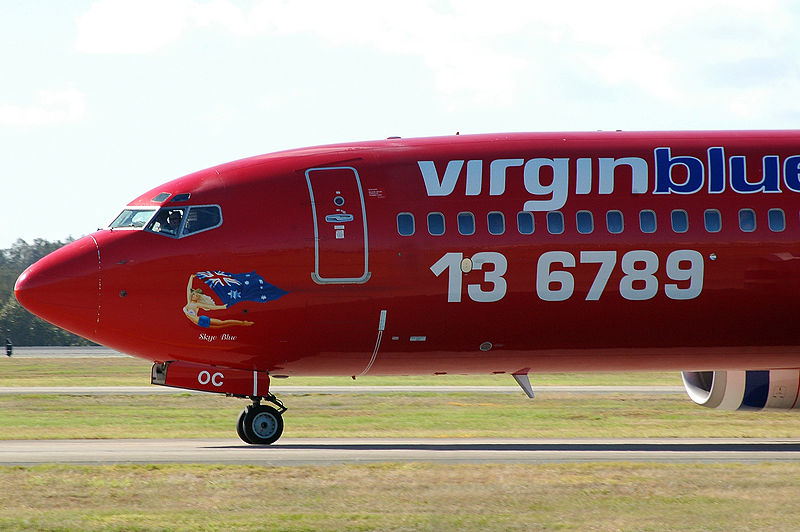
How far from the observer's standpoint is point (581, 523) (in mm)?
14289

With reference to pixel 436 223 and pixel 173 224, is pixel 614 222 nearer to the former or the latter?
pixel 436 223

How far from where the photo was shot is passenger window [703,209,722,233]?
23.2 m

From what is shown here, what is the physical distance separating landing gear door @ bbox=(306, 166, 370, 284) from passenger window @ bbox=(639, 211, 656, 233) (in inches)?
216

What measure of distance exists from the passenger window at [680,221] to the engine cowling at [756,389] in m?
4.44

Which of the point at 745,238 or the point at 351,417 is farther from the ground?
the point at 745,238

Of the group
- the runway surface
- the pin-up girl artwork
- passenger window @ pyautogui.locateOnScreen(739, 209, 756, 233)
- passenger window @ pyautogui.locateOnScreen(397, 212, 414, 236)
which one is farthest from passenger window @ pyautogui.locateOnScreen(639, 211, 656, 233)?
the pin-up girl artwork

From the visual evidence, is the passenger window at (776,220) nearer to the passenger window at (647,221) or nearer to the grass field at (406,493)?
the passenger window at (647,221)

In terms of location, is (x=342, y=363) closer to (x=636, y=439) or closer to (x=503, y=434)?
(x=503, y=434)

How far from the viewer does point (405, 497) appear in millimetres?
16172

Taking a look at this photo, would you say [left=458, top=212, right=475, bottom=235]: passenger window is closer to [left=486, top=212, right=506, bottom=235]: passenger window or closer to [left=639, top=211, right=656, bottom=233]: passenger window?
[left=486, top=212, right=506, bottom=235]: passenger window

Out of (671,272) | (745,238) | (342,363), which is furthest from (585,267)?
(342,363)

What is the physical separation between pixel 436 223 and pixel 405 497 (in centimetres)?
764

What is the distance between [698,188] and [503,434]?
725cm

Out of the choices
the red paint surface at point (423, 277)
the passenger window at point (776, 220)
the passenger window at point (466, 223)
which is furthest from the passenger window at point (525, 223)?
the passenger window at point (776, 220)
